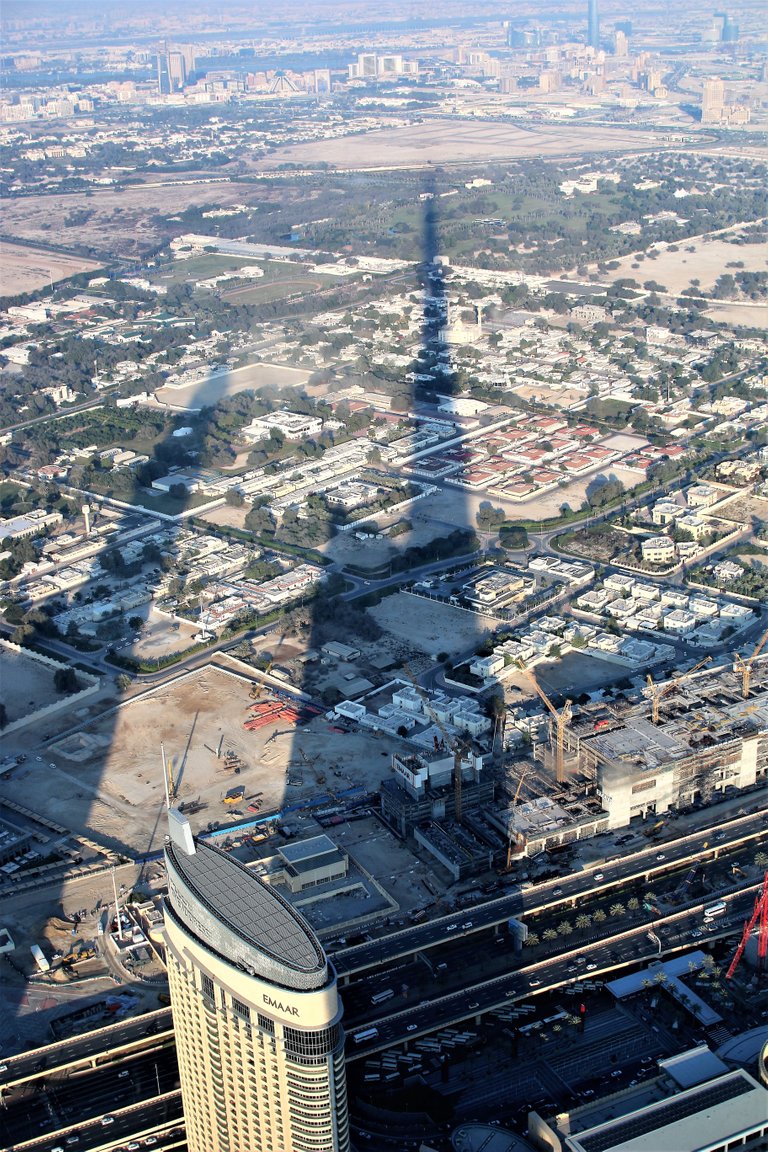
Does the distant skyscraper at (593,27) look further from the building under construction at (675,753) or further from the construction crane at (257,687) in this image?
the building under construction at (675,753)

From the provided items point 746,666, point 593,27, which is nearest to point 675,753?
point 746,666

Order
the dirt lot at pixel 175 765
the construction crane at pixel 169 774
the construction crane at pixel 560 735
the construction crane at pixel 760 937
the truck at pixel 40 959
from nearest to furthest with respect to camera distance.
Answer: the construction crane at pixel 760 937
the truck at pixel 40 959
the construction crane at pixel 560 735
the dirt lot at pixel 175 765
the construction crane at pixel 169 774

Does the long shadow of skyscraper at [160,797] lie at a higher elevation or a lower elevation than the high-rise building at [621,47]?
lower

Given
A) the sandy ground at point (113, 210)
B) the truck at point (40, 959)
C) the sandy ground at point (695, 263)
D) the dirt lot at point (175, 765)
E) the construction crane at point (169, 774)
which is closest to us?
the truck at point (40, 959)

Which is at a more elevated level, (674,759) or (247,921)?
(247,921)

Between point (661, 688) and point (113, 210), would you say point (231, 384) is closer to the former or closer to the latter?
point (661, 688)

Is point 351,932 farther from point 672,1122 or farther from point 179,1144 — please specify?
point 672,1122

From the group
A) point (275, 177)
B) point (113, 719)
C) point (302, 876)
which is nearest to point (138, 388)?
point (113, 719)

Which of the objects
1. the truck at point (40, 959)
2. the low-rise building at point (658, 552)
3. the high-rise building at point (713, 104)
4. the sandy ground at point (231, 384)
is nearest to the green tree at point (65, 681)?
the truck at point (40, 959)
